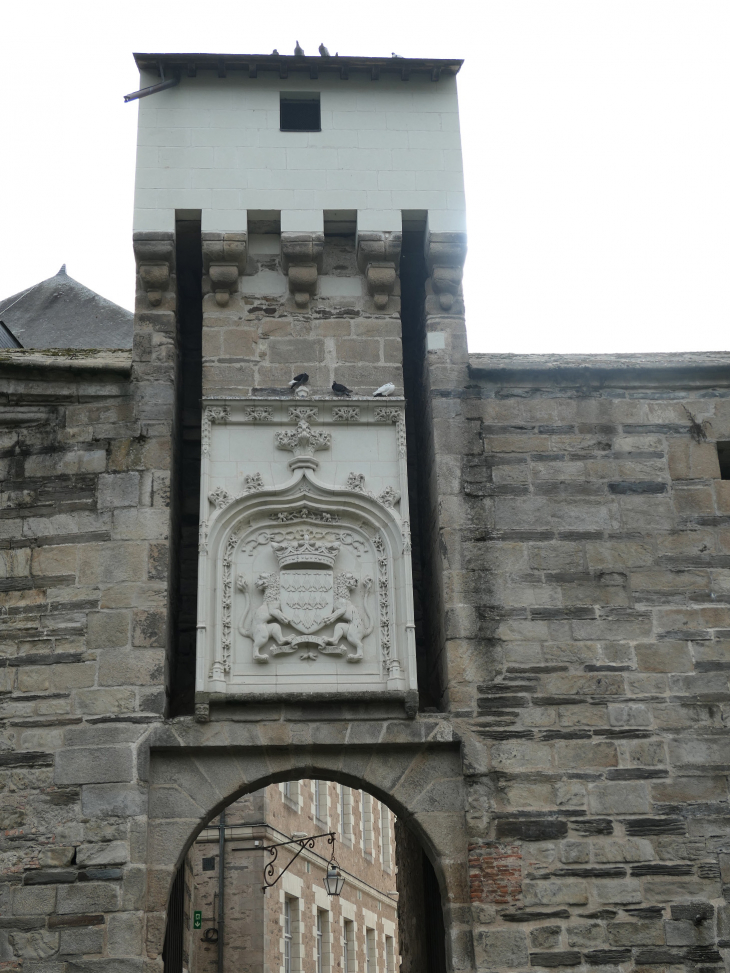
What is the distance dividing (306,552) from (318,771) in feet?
4.22

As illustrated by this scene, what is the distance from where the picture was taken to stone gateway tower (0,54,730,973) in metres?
6.29

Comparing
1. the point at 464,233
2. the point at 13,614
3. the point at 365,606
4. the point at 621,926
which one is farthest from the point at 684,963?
the point at 464,233

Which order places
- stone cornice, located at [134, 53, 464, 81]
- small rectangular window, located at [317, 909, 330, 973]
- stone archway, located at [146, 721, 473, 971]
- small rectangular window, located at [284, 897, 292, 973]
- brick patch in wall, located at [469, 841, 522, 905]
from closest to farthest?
brick patch in wall, located at [469, 841, 522, 905]
stone archway, located at [146, 721, 473, 971]
stone cornice, located at [134, 53, 464, 81]
small rectangular window, located at [284, 897, 292, 973]
small rectangular window, located at [317, 909, 330, 973]

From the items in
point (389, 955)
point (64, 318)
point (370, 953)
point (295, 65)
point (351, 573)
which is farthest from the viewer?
point (389, 955)

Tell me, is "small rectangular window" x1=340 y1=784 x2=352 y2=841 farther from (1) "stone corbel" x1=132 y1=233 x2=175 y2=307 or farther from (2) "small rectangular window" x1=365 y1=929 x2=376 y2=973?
(1) "stone corbel" x1=132 y1=233 x2=175 y2=307

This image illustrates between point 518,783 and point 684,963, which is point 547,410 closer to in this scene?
point 518,783

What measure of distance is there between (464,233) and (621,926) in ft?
14.7

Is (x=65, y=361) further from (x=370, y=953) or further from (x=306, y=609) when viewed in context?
(x=370, y=953)

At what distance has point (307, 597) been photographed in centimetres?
680

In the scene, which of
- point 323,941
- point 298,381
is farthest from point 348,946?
point 298,381

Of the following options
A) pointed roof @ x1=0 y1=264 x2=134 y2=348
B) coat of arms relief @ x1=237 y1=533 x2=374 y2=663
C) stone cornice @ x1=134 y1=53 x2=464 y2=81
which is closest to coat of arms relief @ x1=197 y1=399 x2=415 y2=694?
coat of arms relief @ x1=237 y1=533 x2=374 y2=663

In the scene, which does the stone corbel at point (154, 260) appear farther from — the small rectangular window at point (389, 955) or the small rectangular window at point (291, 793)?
the small rectangular window at point (389, 955)

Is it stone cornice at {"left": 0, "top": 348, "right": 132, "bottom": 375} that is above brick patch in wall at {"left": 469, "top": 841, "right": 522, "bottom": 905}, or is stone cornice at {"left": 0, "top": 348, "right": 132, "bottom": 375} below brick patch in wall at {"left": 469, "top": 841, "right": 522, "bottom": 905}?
above

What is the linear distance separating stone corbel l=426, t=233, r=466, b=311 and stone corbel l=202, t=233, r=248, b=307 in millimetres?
1270
